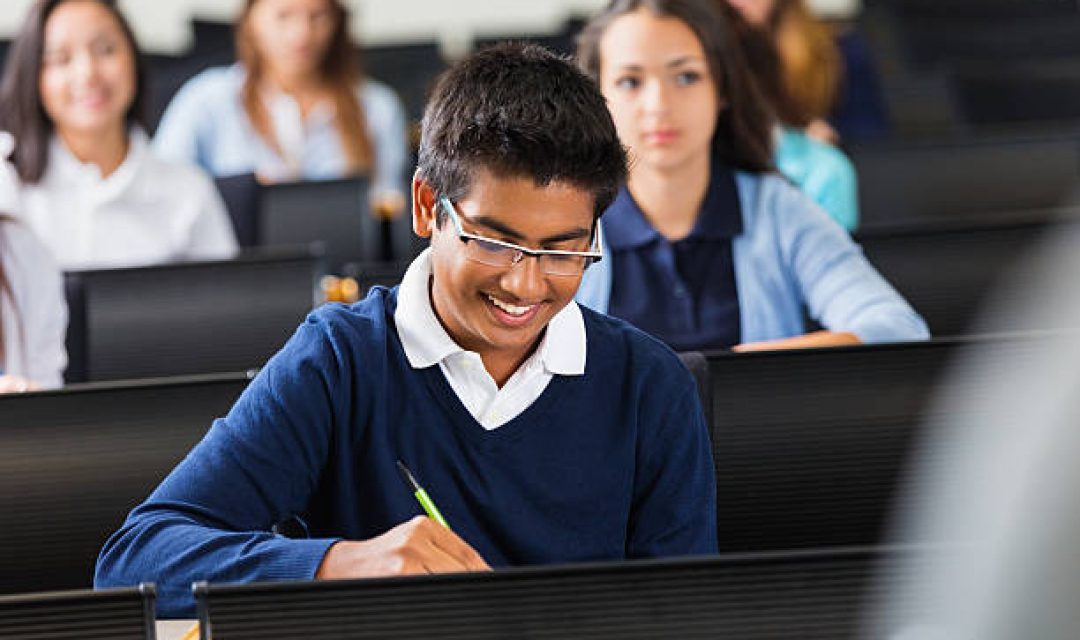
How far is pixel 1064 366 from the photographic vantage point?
1.36 ft

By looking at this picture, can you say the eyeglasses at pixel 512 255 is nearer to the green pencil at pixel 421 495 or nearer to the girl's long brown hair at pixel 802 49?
the green pencil at pixel 421 495

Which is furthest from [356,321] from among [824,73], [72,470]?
[824,73]

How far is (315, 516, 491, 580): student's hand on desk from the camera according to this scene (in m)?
1.27

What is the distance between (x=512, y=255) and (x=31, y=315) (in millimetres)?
1584

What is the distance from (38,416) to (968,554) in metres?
1.47

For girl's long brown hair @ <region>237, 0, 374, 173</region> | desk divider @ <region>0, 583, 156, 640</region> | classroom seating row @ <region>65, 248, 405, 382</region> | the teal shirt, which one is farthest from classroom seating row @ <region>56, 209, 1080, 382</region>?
girl's long brown hair @ <region>237, 0, 374, 173</region>

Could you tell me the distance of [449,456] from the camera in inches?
59.7

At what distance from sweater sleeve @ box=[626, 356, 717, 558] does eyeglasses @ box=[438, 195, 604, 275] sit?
0.16 m

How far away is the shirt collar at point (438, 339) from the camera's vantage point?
1.54m

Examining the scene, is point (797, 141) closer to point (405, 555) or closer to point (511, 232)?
point (511, 232)

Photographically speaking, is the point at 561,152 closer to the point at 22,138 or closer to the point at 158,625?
the point at 158,625

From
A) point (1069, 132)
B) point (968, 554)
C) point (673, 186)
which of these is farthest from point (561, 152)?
point (1069, 132)

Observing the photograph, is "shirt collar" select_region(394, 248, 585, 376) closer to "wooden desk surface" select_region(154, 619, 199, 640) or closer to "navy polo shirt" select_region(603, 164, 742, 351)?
"wooden desk surface" select_region(154, 619, 199, 640)

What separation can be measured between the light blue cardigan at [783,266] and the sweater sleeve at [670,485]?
100cm
